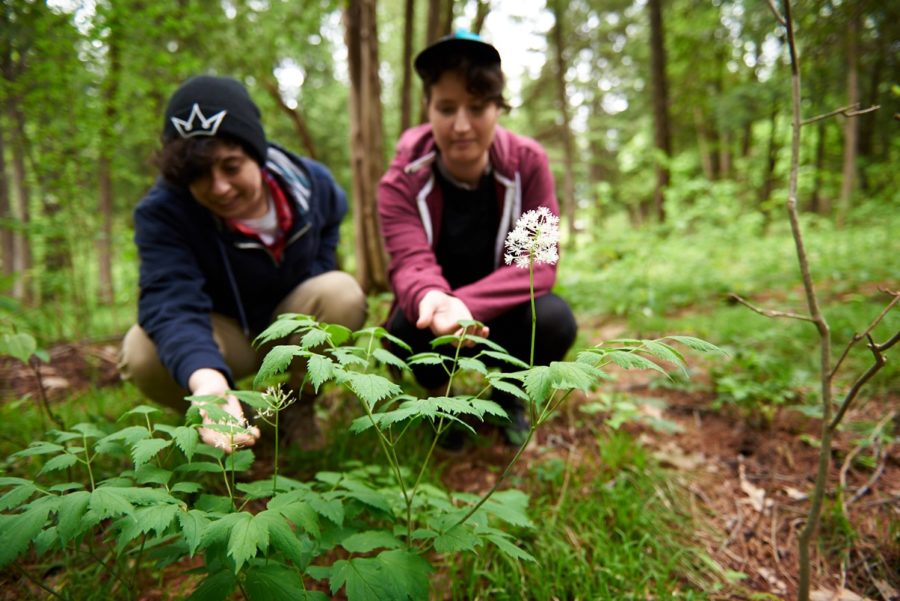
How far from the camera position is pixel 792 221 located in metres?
1.24

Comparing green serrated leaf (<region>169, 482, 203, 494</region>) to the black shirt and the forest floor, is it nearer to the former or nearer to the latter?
the forest floor

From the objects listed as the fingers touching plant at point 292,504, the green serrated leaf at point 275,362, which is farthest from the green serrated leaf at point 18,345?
the green serrated leaf at point 275,362

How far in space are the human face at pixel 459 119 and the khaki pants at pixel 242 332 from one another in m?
0.91

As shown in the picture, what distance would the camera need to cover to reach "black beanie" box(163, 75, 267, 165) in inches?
74.6

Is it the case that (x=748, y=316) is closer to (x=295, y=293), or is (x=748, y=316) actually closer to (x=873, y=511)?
(x=873, y=511)

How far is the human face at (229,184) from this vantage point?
6.42 ft

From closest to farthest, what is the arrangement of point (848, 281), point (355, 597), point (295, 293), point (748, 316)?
point (355, 597), point (295, 293), point (748, 316), point (848, 281)

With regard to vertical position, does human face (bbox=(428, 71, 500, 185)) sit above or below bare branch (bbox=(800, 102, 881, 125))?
above

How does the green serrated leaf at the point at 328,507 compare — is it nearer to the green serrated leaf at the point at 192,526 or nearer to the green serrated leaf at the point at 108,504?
the green serrated leaf at the point at 192,526

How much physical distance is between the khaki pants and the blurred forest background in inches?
42.3

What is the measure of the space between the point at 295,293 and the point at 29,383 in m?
2.37

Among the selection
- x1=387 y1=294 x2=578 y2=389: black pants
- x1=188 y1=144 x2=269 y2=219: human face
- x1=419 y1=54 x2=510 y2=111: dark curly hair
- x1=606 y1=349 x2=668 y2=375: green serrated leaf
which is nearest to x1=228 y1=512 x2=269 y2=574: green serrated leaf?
x1=606 y1=349 x2=668 y2=375: green serrated leaf

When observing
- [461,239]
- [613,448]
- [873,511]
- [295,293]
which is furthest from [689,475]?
[295,293]

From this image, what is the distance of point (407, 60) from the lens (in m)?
4.63
